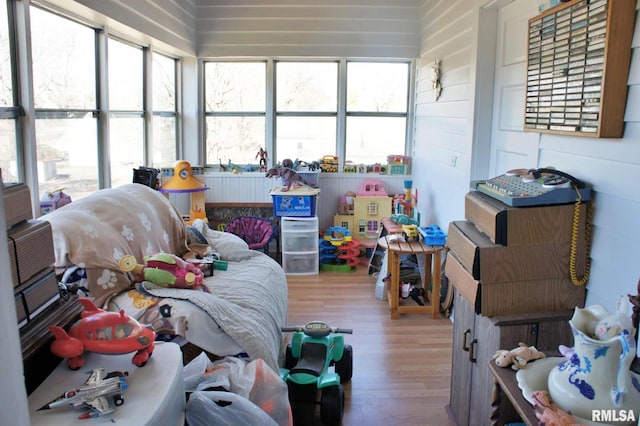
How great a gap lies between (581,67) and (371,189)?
3714 millimetres

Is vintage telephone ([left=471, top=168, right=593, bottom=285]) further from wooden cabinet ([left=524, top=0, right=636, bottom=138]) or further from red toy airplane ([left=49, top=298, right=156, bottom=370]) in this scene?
red toy airplane ([left=49, top=298, right=156, bottom=370])

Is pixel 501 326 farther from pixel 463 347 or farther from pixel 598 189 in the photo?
pixel 598 189

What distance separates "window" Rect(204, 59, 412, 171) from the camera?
5.70m

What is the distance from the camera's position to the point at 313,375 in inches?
103

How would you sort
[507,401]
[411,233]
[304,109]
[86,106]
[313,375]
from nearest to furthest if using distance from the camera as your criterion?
[507,401] → [313,375] → [86,106] → [411,233] → [304,109]

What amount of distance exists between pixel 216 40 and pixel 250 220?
1.96 metres

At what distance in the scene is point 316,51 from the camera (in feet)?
18.1

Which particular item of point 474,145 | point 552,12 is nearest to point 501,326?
point 552,12

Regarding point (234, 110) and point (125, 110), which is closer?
point (125, 110)

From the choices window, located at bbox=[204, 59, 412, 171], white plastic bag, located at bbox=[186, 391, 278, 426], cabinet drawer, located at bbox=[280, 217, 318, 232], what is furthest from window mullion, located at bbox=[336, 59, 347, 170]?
white plastic bag, located at bbox=[186, 391, 278, 426]

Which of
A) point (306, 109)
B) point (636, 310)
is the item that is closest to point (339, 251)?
point (306, 109)

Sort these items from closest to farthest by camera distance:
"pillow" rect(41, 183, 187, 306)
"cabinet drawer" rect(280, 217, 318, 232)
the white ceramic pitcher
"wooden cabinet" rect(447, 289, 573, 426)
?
1. the white ceramic pitcher
2. "wooden cabinet" rect(447, 289, 573, 426)
3. "pillow" rect(41, 183, 187, 306)
4. "cabinet drawer" rect(280, 217, 318, 232)

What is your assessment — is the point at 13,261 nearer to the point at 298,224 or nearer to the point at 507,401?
the point at 507,401

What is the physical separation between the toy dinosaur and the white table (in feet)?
12.2
